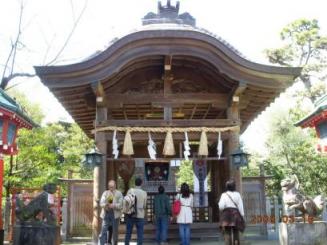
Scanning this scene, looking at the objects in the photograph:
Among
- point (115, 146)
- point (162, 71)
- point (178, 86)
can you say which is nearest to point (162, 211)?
point (115, 146)

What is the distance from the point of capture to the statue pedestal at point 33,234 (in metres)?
9.10

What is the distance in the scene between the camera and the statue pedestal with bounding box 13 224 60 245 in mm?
9102

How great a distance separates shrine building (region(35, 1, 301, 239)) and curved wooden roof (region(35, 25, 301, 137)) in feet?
0.08

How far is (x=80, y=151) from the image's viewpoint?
105 feet

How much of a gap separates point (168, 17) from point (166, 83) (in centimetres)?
247

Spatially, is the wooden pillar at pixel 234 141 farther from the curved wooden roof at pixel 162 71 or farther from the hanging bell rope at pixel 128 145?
the hanging bell rope at pixel 128 145

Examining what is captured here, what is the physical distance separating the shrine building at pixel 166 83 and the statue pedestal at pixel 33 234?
6.63 ft

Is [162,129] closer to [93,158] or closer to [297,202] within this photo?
[93,158]

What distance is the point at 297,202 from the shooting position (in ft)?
32.1

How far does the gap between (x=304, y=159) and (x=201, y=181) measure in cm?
1030

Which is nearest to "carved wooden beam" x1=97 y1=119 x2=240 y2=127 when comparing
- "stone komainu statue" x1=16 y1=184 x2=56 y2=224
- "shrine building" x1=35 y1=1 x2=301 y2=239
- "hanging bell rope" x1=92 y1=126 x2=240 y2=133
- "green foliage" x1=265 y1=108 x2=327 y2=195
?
"shrine building" x1=35 y1=1 x2=301 y2=239

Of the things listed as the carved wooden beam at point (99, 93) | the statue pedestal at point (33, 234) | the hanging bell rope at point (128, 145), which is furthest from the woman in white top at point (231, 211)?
the carved wooden beam at point (99, 93)

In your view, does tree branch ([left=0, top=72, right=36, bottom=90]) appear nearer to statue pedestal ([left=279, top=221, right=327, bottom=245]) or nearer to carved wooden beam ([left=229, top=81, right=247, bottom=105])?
carved wooden beam ([left=229, top=81, right=247, bottom=105])

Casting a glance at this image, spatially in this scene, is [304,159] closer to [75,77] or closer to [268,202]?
[268,202]
